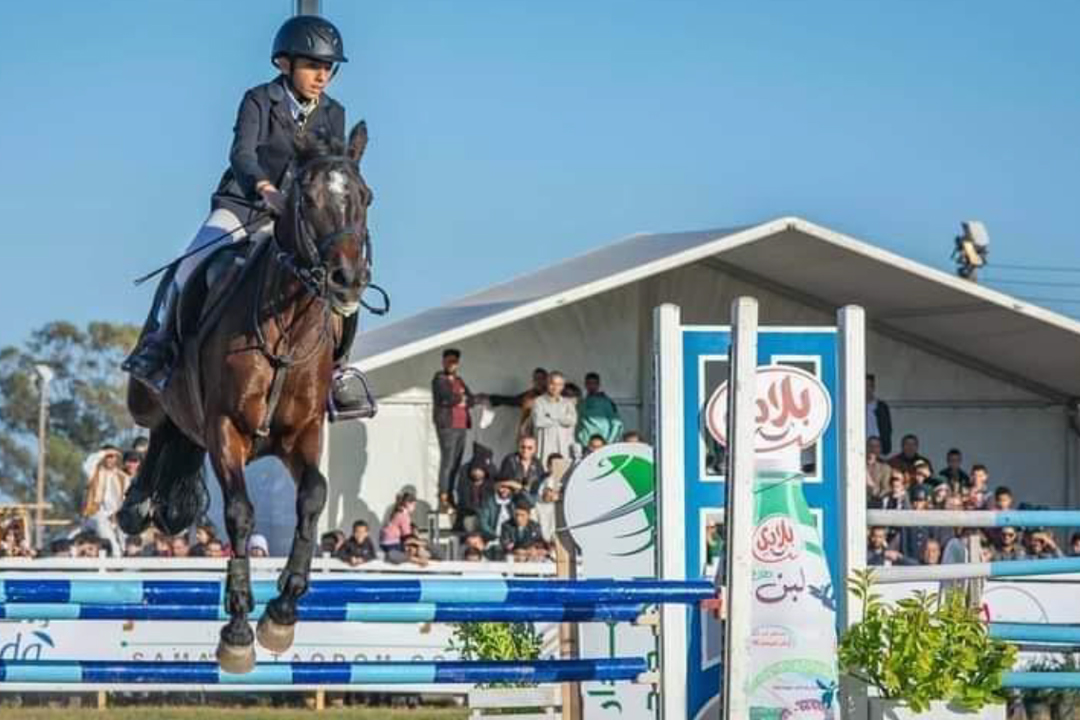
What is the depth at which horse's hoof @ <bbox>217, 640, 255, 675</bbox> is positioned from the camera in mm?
7492

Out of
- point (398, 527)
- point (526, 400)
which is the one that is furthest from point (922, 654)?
point (526, 400)

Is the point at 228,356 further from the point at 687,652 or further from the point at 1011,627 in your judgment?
the point at 1011,627

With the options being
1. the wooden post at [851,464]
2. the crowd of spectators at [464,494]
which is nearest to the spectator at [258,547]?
the crowd of spectators at [464,494]

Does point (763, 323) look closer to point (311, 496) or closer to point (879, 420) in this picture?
point (879, 420)

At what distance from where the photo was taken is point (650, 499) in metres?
9.11

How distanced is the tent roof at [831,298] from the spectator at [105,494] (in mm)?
2301

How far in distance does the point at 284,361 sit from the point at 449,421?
11856mm

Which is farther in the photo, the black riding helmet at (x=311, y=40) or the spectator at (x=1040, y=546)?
the spectator at (x=1040, y=546)

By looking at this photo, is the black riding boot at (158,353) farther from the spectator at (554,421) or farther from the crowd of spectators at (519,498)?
the spectator at (554,421)

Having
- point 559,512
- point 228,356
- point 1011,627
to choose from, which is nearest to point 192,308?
point 228,356

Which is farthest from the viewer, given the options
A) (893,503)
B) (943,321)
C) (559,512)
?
(943,321)

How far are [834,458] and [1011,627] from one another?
98 centimetres

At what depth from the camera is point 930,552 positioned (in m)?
17.1

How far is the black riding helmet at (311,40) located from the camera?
8.06 m
